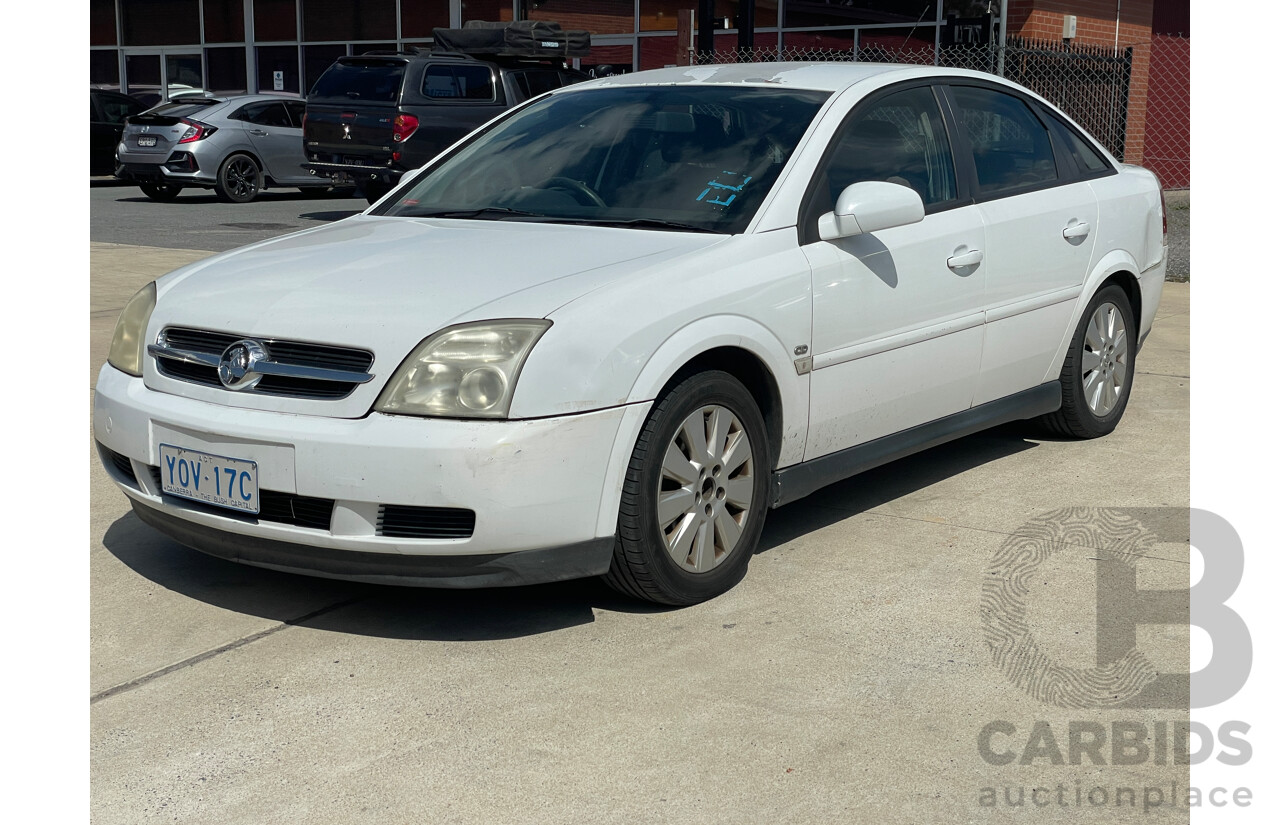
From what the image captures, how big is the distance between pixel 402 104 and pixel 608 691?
13.0 metres

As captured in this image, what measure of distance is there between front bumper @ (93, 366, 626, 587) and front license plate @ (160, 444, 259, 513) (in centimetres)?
3

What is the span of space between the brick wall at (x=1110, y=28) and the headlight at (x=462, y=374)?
56.0 feet

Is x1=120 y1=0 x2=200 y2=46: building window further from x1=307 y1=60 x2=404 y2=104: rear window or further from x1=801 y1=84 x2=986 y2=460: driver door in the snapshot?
x1=801 y1=84 x2=986 y2=460: driver door

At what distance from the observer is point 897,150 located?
4883 millimetres

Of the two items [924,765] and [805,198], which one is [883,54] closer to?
[805,198]

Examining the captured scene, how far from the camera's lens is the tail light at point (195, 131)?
18781 millimetres

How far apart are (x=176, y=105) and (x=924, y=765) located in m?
19.2

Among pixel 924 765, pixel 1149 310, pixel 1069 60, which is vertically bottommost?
pixel 924 765

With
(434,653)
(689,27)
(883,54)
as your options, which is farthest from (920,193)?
(883,54)

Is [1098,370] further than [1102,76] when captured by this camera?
No

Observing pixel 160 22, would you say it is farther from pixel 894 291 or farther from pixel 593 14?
pixel 894 291

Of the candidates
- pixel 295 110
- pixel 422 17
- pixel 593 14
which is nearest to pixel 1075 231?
pixel 295 110

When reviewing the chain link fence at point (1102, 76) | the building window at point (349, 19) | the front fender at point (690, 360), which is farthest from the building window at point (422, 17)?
the front fender at point (690, 360)

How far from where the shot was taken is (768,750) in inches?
124
